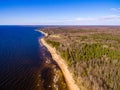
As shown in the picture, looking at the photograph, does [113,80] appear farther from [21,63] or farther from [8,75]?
[21,63]

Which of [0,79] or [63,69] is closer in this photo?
[0,79]

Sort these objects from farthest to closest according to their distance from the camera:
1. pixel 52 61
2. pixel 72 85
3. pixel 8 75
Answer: pixel 52 61
pixel 8 75
pixel 72 85

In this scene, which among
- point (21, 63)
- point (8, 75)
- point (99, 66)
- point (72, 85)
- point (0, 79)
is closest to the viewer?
point (72, 85)

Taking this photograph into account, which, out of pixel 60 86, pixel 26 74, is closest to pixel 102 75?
pixel 60 86

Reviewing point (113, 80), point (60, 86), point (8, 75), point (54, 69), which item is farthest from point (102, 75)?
point (8, 75)

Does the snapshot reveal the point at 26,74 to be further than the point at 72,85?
Yes

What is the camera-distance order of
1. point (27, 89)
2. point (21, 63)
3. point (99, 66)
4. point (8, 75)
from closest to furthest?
point (27, 89) → point (8, 75) → point (99, 66) → point (21, 63)

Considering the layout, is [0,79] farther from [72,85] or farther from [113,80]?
[113,80]

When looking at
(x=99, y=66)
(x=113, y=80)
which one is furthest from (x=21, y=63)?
(x=113, y=80)

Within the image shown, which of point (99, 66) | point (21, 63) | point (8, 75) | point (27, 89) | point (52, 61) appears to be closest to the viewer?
point (27, 89)
